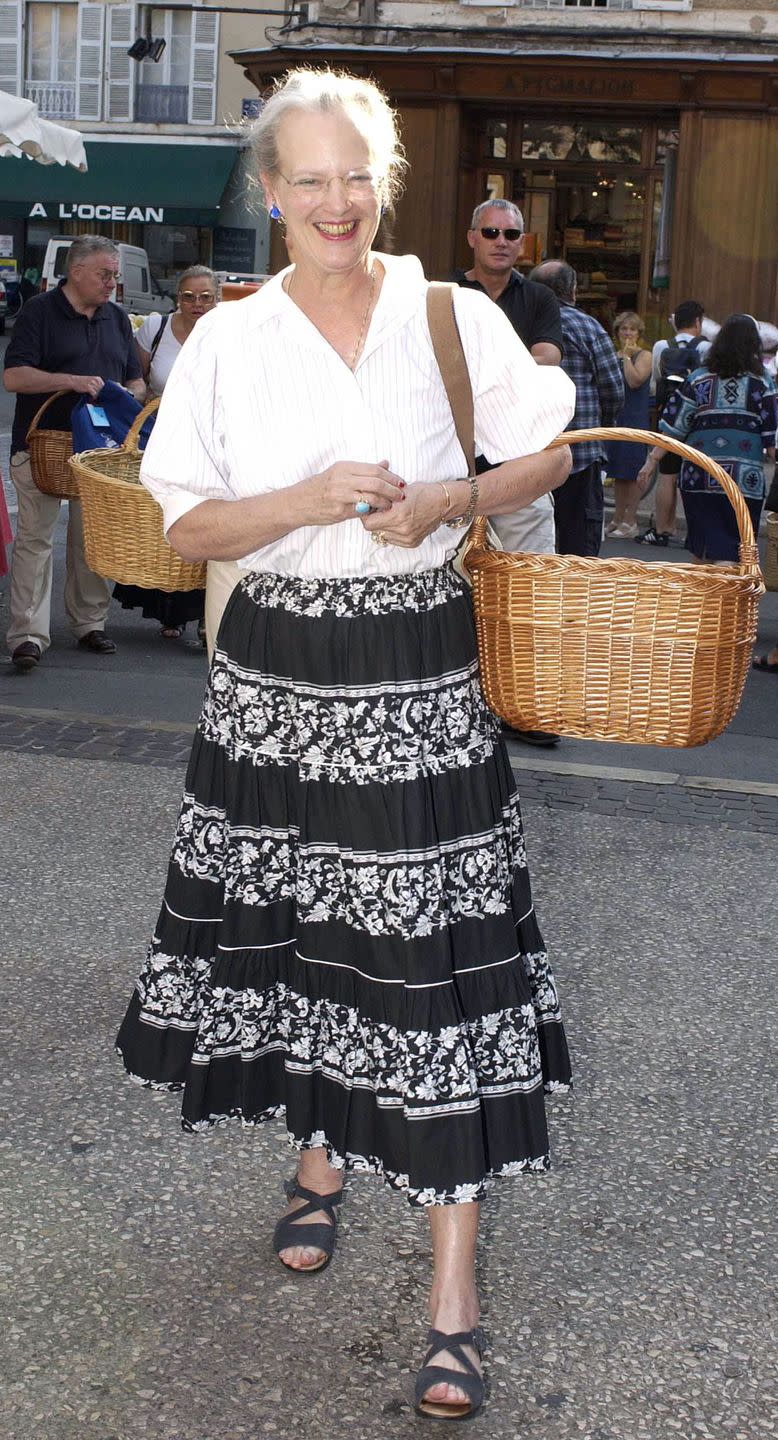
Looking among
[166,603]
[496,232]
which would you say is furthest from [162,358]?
[496,232]

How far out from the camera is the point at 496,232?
6.50 metres

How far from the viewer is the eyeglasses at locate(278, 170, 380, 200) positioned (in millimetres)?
2557

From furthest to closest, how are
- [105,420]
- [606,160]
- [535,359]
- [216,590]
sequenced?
[606,160] < [105,420] < [535,359] < [216,590]

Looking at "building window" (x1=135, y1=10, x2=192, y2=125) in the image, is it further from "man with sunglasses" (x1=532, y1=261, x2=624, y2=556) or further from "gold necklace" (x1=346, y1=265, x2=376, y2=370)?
"gold necklace" (x1=346, y1=265, x2=376, y2=370)

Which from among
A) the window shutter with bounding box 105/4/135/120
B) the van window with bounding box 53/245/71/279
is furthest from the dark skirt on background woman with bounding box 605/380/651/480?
the window shutter with bounding box 105/4/135/120

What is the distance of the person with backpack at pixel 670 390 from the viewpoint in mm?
12750

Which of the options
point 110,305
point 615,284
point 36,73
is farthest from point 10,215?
point 110,305

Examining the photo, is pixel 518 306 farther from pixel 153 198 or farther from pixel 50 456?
pixel 153 198

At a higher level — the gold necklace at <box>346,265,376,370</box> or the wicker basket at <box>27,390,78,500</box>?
the gold necklace at <box>346,265,376,370</box>

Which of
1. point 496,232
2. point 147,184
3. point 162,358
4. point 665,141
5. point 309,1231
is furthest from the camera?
point 147,184

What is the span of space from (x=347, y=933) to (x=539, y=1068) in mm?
384

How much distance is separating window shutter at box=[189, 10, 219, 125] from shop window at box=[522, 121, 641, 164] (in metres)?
13.2

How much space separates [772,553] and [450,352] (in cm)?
606

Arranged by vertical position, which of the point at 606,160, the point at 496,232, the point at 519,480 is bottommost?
the point at 519,480
